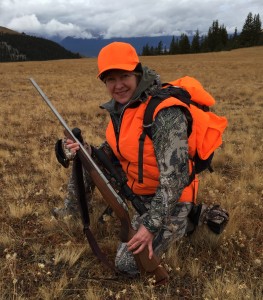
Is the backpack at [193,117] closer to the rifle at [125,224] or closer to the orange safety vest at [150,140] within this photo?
the orange safety vest at [150,140]

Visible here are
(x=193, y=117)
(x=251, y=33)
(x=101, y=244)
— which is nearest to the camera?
(x=193, y=117)

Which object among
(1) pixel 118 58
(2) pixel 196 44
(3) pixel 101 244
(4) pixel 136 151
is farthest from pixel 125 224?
(2) pixel 196 44

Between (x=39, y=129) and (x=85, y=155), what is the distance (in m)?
6.71

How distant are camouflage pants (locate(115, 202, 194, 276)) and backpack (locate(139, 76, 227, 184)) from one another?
40 cm

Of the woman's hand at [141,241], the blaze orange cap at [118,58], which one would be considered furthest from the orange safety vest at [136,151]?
the woman's hand at [141,241]

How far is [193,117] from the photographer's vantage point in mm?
3496

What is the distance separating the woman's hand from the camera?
3.22 m

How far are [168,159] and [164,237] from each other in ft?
3.07

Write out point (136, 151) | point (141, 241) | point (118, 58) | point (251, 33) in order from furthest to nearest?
point (251, 33)
point (136, 151)
point (118, 58)
point (141, 241)

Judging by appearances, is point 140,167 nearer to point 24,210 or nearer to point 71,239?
point 71,239

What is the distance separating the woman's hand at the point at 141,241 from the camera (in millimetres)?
3225

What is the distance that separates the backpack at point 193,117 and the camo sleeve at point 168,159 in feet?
0.38

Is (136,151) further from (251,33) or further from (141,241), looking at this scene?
(251,33)

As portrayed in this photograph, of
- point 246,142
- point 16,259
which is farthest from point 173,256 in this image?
point 246,142
